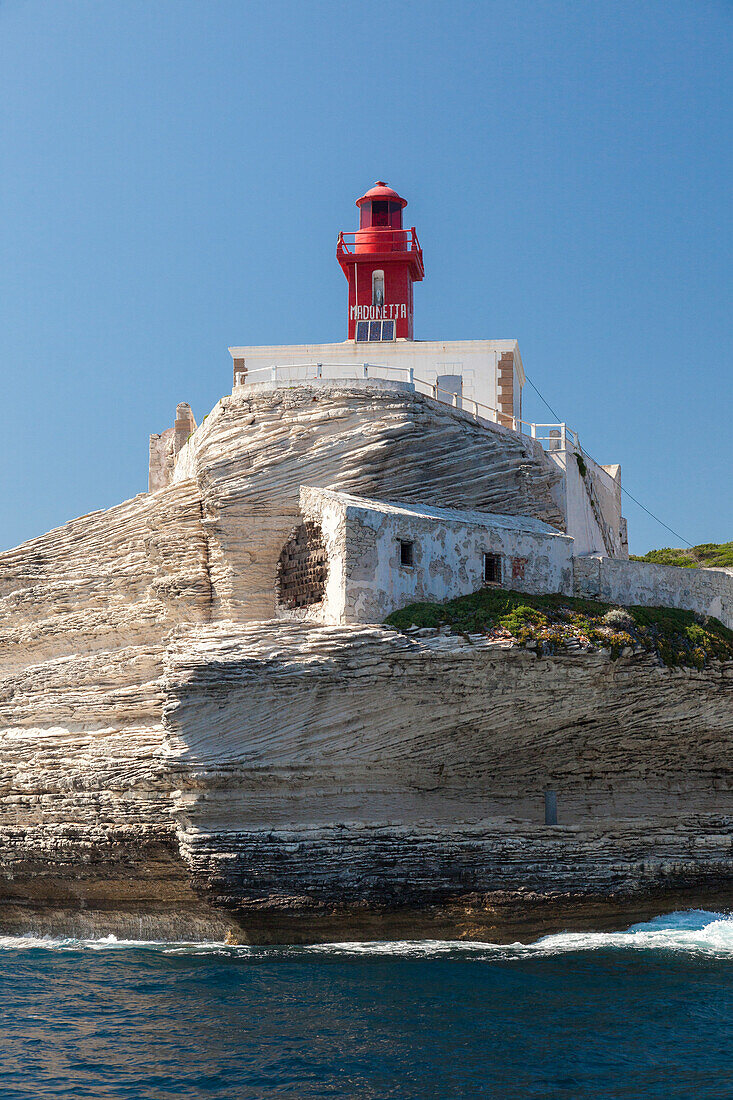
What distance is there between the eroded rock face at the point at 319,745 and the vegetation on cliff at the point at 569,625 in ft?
1.34

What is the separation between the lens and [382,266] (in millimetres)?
42062

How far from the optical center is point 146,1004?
2022 centimetres

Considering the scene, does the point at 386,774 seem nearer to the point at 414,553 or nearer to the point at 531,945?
the point at 531,945

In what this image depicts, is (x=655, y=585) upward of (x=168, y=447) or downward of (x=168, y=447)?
downward

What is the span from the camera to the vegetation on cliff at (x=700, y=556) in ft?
194

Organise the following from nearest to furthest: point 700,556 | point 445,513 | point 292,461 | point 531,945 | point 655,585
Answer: point 531,945 → point 292,461 → point 445,513 → point 655,585 → point 700,556

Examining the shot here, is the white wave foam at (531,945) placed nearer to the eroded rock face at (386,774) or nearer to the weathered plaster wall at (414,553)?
the eroded rock face at (386,774)

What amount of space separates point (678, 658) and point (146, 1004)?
14.3m

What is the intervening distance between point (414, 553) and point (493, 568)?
2.48 m

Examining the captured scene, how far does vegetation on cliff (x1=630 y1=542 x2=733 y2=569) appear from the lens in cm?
5916

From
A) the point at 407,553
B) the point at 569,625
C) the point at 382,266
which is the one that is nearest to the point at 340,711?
the point at 407,553

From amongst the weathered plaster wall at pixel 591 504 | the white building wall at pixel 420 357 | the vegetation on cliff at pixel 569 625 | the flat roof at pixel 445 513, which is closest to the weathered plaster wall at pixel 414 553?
the flat roof at pixel 445 513

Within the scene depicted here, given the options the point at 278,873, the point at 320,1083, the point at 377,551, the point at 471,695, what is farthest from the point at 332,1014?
the point at 377,551

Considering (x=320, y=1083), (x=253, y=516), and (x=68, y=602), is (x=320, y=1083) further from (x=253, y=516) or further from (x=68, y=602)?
(x=68, y=602)
